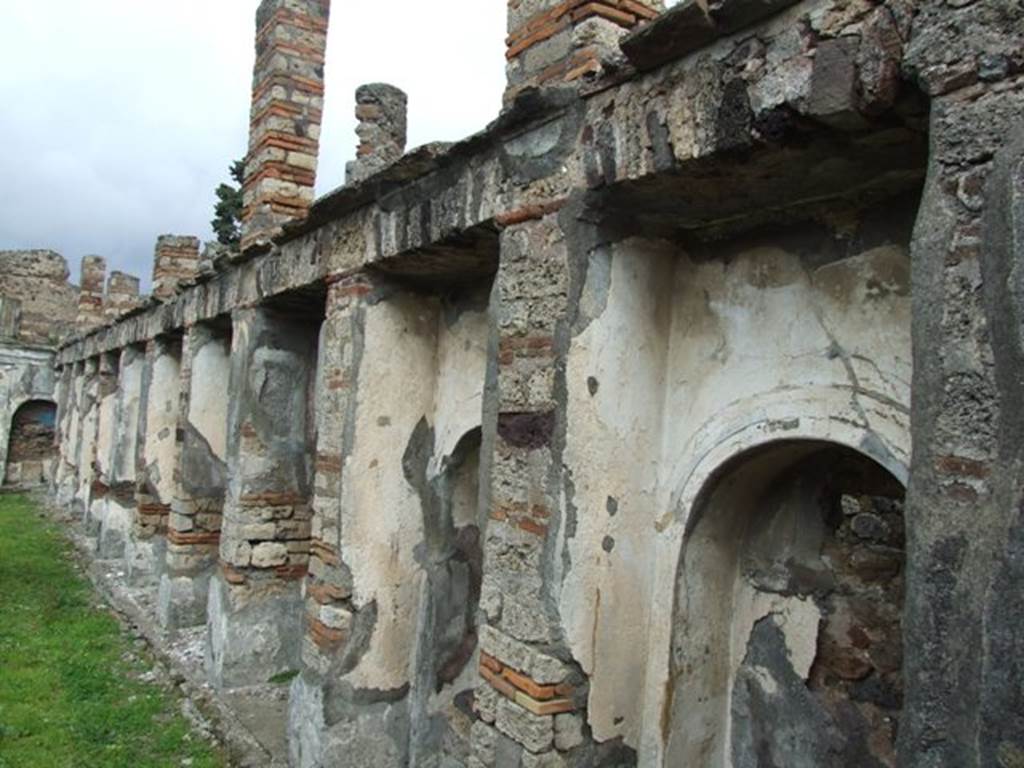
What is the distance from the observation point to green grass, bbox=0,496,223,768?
502 cm

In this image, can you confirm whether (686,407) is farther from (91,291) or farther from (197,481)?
(91,291)

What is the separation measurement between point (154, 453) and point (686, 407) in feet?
25.3

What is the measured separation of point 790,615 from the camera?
9.98 ft

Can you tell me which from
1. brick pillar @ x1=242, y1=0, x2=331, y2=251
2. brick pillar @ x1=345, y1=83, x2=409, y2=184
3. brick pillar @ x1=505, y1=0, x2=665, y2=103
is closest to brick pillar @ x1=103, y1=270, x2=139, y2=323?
brick pillar @ x1=242, y1=0, x2=331, y2=251

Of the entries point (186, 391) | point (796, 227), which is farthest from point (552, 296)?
point (186, 391)

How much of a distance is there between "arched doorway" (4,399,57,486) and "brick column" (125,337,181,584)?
10604 millimetres

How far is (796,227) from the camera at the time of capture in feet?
9.32

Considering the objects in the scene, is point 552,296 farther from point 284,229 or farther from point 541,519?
point 284,229

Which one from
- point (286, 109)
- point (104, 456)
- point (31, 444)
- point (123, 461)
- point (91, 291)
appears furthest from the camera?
point (31, 444)

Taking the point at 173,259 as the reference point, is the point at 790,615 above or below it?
below

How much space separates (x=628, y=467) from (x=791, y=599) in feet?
2.54

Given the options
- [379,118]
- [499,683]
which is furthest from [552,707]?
[379,118]

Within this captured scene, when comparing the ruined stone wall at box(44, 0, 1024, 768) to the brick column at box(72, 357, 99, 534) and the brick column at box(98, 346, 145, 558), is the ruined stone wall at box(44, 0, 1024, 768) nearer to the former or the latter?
the brick column at box(98, 346, 145, 558)

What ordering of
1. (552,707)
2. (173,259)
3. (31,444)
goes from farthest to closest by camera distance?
(31,444) < (173,259) < (552,707)
